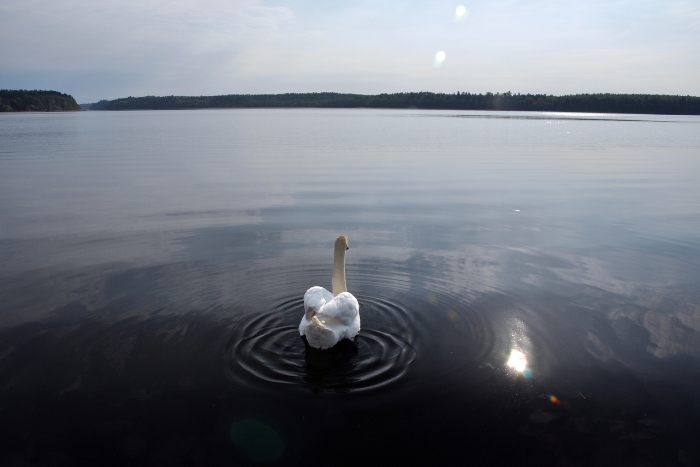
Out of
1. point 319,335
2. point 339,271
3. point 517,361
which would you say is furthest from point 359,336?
point 517,361

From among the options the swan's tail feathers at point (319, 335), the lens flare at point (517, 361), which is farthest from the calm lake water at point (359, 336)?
the swan's tail feathers at point (319, 335)

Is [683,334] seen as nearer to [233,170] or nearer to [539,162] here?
[233,170]

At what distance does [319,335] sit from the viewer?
642 cm

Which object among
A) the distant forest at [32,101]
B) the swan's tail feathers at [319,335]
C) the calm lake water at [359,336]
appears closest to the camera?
the calm lake water at [359,336]

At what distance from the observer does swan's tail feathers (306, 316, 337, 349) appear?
635 cm

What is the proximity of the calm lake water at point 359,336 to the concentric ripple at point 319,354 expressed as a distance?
0.11 ft

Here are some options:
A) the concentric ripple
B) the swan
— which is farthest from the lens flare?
the swan

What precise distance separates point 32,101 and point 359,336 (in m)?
163

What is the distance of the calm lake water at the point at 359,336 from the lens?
17.1 feet

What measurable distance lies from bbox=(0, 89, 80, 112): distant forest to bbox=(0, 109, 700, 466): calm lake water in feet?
479

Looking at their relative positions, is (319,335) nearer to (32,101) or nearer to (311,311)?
(311,311)

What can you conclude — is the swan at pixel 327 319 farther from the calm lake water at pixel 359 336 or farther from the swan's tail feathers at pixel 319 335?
the calm lake water at pixel 359 336

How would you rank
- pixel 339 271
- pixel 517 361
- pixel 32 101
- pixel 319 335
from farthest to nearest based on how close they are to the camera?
pixel 32 101 → pixel 339 271 → pixel 517 361 → pixel 319 335

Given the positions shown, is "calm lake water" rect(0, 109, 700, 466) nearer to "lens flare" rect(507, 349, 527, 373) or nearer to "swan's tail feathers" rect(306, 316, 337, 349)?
"lens flare" rect(507, 349, 527, 373)
